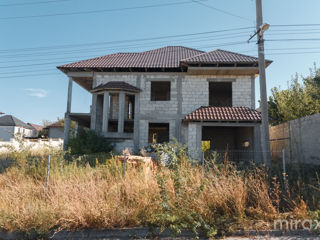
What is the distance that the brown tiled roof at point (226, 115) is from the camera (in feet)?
33.5

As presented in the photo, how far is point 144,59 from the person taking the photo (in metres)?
13.4

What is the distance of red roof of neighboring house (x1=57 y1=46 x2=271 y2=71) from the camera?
438 inches

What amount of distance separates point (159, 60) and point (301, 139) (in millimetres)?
9213

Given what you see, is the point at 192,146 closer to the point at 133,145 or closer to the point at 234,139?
the point at 133,145

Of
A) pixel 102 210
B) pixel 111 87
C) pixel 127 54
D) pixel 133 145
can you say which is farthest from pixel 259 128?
pixel 127 54

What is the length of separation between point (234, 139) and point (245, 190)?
12.1 m

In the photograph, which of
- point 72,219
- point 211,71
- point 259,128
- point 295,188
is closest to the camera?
point 72,219

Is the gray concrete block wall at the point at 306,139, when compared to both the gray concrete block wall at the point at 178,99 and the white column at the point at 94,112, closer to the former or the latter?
the gray concrete block wall at the point at 178,99

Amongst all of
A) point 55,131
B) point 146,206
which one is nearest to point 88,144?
point 146,206

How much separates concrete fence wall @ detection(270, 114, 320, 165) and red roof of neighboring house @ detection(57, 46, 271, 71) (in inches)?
151

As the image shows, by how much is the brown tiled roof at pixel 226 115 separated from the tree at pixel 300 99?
133 inches

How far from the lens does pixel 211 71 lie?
11.5 metres

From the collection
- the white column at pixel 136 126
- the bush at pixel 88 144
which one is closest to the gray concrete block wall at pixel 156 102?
the white column at pixel 136 126

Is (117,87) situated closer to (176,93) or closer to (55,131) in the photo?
(176,93)
